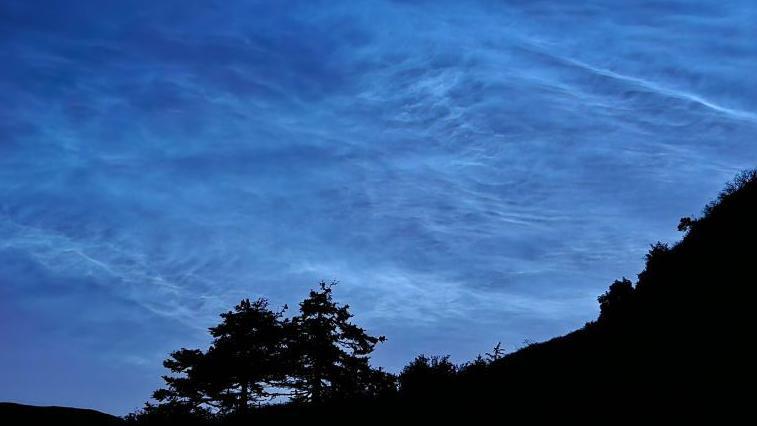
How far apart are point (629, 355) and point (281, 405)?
11658mm

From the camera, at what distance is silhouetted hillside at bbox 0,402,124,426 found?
69.4ft

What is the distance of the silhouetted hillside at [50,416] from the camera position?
2114cm

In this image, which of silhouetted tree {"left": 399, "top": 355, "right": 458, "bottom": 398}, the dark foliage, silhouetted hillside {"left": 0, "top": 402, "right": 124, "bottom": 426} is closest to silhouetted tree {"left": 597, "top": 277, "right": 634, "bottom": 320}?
the dark foliage

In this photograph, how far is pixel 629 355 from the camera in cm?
1223

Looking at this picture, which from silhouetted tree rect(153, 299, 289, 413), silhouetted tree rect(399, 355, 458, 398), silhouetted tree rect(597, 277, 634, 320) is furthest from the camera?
silhouetted tree rect(153, 299, 289, 413)

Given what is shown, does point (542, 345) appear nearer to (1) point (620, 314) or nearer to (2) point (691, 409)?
(1) point (620, 314)

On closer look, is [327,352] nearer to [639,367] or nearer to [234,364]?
[234,364]

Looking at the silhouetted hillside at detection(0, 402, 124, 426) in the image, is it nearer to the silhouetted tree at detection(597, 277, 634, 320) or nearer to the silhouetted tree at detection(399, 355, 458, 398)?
the silhouetted tree at detection(399, 355, 458, 398)

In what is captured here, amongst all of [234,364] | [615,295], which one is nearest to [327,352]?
[234,364]

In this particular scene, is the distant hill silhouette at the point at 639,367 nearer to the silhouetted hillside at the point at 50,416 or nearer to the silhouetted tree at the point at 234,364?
the silhouetted hillside at the point at 50,416

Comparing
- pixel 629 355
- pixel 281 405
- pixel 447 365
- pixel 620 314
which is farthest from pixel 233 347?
pixel 629 355

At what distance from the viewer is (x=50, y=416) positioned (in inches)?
870

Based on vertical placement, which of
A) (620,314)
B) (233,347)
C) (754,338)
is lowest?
(754,338)

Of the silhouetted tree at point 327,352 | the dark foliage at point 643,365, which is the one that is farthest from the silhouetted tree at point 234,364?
the dark foliage at point 643,365
